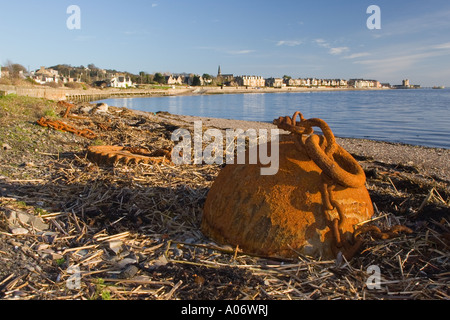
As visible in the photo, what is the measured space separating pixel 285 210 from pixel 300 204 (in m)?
0.15

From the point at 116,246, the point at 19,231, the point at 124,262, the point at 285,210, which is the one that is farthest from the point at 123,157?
the point at 285,210

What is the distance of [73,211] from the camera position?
4.10 m

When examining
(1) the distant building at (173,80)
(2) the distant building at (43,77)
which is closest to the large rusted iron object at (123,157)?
(2) the distant building at (43,77)

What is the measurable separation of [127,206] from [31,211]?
109 cm

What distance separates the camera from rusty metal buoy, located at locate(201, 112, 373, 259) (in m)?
3.15

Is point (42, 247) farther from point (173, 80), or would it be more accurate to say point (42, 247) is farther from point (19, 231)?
point (173, 80)

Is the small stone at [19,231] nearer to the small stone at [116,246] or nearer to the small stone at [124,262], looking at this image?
the small stone at [116,246]

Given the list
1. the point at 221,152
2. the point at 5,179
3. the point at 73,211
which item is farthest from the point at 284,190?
the point at 221,152

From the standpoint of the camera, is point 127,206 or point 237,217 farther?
point 127,206

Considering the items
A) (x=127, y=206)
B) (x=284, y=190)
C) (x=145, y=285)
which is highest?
(x=284, y=190)

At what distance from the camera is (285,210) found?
318 cm

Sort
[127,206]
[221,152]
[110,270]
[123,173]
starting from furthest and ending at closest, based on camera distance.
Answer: [221,152], [123,173], [127,206], [110,270]

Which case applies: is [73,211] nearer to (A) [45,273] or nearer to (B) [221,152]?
(A) [45,273]

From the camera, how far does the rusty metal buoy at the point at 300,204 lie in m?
3.15
